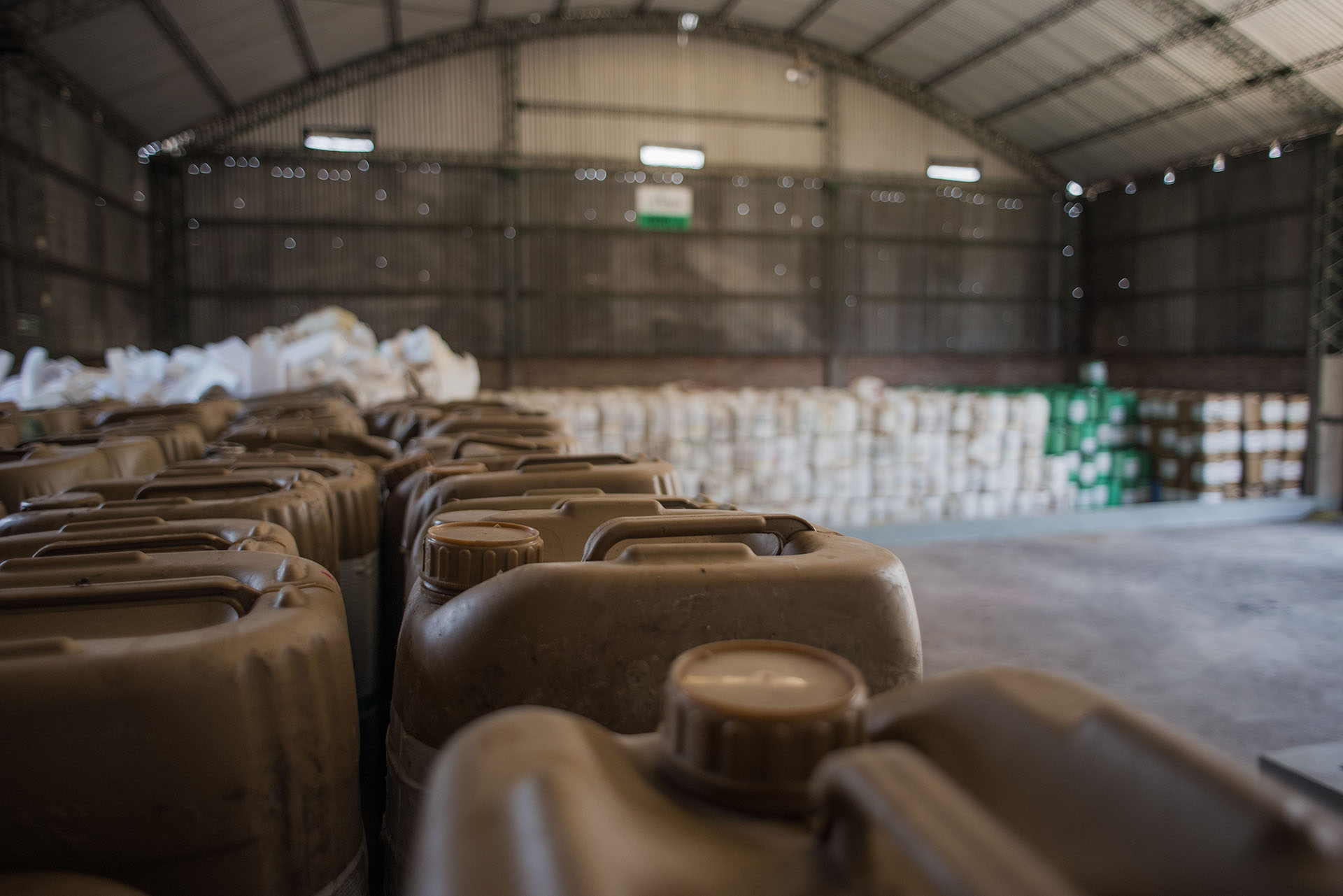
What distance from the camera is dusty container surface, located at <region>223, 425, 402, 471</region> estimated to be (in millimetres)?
3414

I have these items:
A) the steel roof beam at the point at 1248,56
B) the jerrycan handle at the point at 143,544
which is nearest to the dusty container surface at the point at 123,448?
the jerrycan handle at the point at 143,544

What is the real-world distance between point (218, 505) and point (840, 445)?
26.9 ft

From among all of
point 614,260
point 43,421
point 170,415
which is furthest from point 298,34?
point 170,415

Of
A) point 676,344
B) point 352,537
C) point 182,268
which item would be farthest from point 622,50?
point 352,537

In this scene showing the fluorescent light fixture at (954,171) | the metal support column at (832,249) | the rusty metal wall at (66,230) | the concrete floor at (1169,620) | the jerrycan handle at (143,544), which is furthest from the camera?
the fluorescent light fixture at (954,171)

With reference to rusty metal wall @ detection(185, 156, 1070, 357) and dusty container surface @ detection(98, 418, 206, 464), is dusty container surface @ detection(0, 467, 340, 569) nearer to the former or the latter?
dusty container surface @ detection(98, 418, 206, 464)

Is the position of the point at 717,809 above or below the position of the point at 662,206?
below

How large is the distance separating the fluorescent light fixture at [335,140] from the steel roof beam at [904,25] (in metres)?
9.42

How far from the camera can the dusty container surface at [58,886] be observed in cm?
75

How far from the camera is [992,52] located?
605 inches

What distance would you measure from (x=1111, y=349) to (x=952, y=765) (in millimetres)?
19534

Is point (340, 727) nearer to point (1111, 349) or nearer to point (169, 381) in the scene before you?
point (169, 381)

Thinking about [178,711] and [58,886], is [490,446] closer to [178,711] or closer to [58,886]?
[178,711]

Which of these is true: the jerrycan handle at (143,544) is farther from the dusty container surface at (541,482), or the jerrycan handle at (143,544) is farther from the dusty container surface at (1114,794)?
the dusty container surface at (1114,794)
